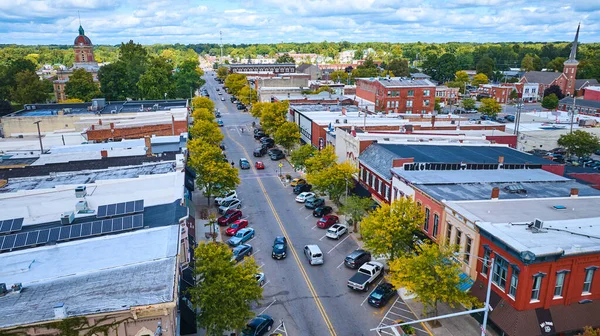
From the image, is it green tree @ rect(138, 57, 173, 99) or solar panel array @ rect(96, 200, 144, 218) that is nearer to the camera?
solar panel array @ rect(96, 200, 144, 218)

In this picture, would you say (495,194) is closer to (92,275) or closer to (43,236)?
(92,275)

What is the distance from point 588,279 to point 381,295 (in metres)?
12.3

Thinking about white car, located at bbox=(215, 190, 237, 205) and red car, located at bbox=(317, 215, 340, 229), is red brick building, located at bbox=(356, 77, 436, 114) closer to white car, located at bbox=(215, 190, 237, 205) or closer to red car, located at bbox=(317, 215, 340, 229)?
white car, located at bbox=(215, 190, 237, 205)

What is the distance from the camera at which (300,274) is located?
109 feet

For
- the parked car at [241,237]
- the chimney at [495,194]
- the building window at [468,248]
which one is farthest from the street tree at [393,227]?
the parked car at [241,237]

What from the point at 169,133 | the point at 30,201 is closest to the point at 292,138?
the point at 169,133

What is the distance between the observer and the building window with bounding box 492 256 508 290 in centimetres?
2469

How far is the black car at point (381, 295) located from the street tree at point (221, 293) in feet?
28.9

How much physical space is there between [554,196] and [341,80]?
132297 mm

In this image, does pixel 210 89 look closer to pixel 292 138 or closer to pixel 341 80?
pixel 341 80

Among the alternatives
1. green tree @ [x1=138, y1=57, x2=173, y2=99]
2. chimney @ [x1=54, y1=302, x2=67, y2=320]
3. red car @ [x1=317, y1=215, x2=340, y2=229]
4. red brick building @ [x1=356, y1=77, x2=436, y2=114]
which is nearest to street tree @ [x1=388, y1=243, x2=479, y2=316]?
red car @ [x1=317, y1=215, x2=340, y2=229]

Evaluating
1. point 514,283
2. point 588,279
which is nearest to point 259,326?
point 514,283

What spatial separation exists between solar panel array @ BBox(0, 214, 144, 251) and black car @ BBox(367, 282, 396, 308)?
16.1m

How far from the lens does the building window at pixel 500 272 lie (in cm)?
2469
